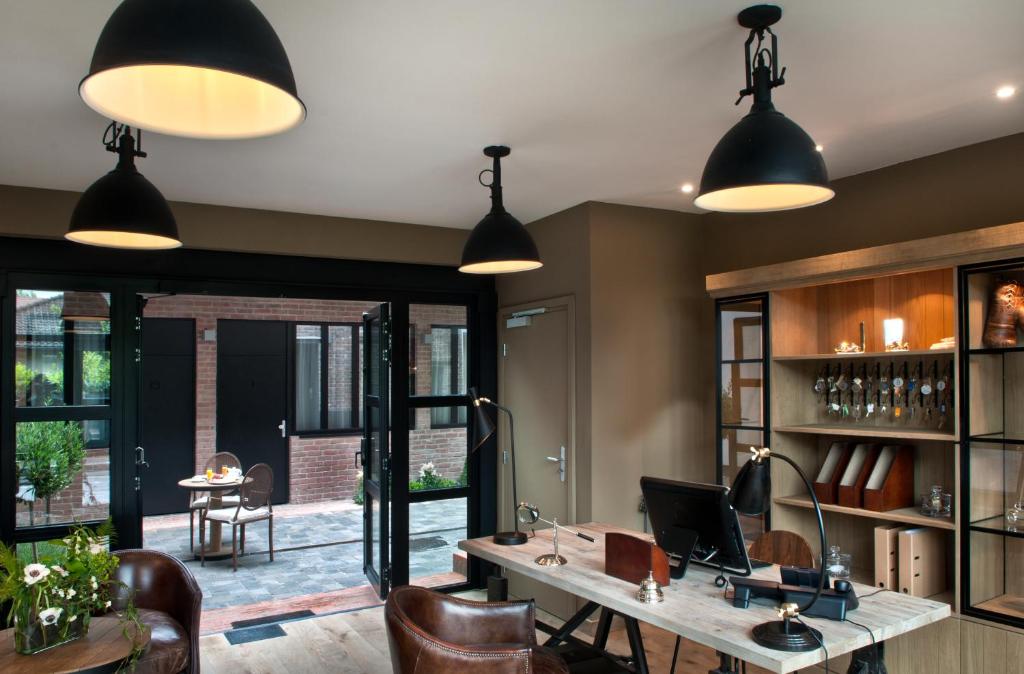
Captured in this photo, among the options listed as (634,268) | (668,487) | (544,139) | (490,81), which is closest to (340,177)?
(544,139)

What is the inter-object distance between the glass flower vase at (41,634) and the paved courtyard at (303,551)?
8.71 ft

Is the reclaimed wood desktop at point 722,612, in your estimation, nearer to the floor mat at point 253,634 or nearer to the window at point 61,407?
the floor mat at point 253,634

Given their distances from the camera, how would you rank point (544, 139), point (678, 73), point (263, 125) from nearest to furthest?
1. point (263, 125)
2. point (678, 73)
3. point (544, 139)

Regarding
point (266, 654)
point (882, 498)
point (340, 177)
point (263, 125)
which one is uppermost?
point (340, 177)

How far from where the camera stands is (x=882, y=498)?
12.5 ft

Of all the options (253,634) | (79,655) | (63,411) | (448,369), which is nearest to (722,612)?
(79,655)

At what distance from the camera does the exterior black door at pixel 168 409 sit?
8.71 metres

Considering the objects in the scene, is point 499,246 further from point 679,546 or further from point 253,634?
point 253,634

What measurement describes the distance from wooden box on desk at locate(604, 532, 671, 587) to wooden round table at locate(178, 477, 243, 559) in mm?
4622

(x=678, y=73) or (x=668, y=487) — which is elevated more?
(x=678, y=73)

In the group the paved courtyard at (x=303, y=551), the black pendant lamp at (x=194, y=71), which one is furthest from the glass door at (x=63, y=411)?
the black pendant lamp at (x=194, y=71)

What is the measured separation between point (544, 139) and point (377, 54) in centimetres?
115

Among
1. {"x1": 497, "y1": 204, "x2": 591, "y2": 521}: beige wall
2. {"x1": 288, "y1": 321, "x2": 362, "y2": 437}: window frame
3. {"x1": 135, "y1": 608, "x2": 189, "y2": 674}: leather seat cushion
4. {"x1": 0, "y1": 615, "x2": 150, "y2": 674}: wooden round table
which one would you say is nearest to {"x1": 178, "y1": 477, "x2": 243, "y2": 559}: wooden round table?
{"x1": 288, "y1": 321, "x2": 362, "y2": 437}: window frame

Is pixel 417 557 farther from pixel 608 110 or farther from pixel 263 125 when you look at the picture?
pixel 263 125
